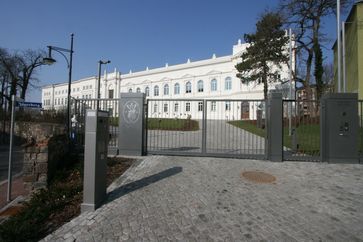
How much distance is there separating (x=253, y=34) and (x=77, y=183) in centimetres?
3085

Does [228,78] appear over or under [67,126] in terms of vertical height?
over

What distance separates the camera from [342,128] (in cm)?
866

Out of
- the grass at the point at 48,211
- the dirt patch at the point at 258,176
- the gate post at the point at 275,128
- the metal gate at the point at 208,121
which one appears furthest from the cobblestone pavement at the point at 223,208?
the metal gate at the point at 208,121

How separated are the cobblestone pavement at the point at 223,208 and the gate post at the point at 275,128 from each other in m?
1.06

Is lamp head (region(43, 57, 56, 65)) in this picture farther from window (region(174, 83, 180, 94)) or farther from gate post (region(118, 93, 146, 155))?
window (region(174, 83, 180, 94))

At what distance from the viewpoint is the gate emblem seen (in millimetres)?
9031

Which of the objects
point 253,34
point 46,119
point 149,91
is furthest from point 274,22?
point 149,91

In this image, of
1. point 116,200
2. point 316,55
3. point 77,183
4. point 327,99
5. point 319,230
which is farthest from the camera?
point 316,55

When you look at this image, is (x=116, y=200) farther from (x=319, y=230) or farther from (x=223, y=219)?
(x=319, y=230)

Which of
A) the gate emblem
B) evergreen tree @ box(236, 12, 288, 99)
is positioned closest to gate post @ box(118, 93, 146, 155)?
the gate emblem

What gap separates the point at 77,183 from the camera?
6.64 metres

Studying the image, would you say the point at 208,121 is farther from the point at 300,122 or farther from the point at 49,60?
the point at 49,60

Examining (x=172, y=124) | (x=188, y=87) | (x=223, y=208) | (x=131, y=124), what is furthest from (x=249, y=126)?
(x=188, y=87)

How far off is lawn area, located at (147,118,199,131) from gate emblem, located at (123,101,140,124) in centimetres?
68
